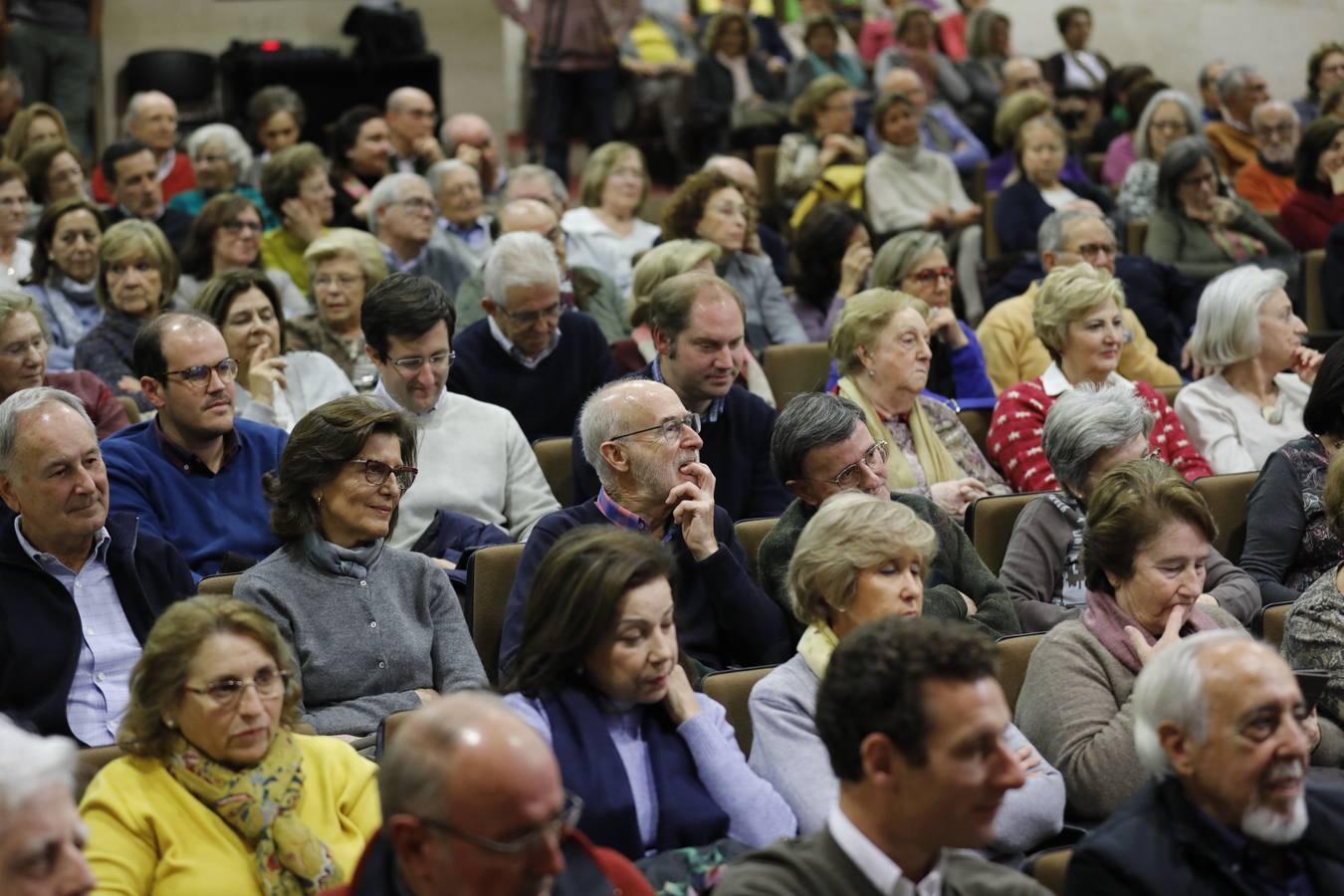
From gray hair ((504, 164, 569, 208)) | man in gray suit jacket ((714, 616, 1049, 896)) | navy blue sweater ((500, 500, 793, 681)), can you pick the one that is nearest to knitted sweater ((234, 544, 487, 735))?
navy blue sweater ((500, 500, 793, 681))

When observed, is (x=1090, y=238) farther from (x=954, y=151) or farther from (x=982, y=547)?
(x=954, y=151)

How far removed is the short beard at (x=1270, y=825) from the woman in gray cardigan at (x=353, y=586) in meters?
1.30

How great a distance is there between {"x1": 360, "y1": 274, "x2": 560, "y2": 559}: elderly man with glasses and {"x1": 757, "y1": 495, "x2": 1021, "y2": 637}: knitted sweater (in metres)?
0.86

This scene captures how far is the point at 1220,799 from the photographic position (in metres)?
2.23

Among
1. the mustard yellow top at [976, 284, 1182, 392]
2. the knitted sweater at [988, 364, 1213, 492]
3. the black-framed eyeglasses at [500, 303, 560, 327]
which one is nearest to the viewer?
the knitted sweater at [988, 364, 1213, 492]

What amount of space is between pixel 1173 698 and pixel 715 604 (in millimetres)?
1084

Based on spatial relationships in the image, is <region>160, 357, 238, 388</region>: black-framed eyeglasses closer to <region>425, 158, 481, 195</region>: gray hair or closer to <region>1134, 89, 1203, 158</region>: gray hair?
<region>425, 158, 481, 195</region>: gray hair

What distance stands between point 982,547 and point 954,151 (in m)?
5.37

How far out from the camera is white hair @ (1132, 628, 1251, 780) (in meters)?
2.23

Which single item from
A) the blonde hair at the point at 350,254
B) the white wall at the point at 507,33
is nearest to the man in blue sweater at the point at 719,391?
the blonde hair at the point at 350,254

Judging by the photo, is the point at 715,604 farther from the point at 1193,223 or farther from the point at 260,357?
the point at 1193,223

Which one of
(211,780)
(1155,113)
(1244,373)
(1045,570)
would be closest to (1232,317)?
(1244,373)

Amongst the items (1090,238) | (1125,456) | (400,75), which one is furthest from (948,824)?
(400,75)

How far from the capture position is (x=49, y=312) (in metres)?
5.45
